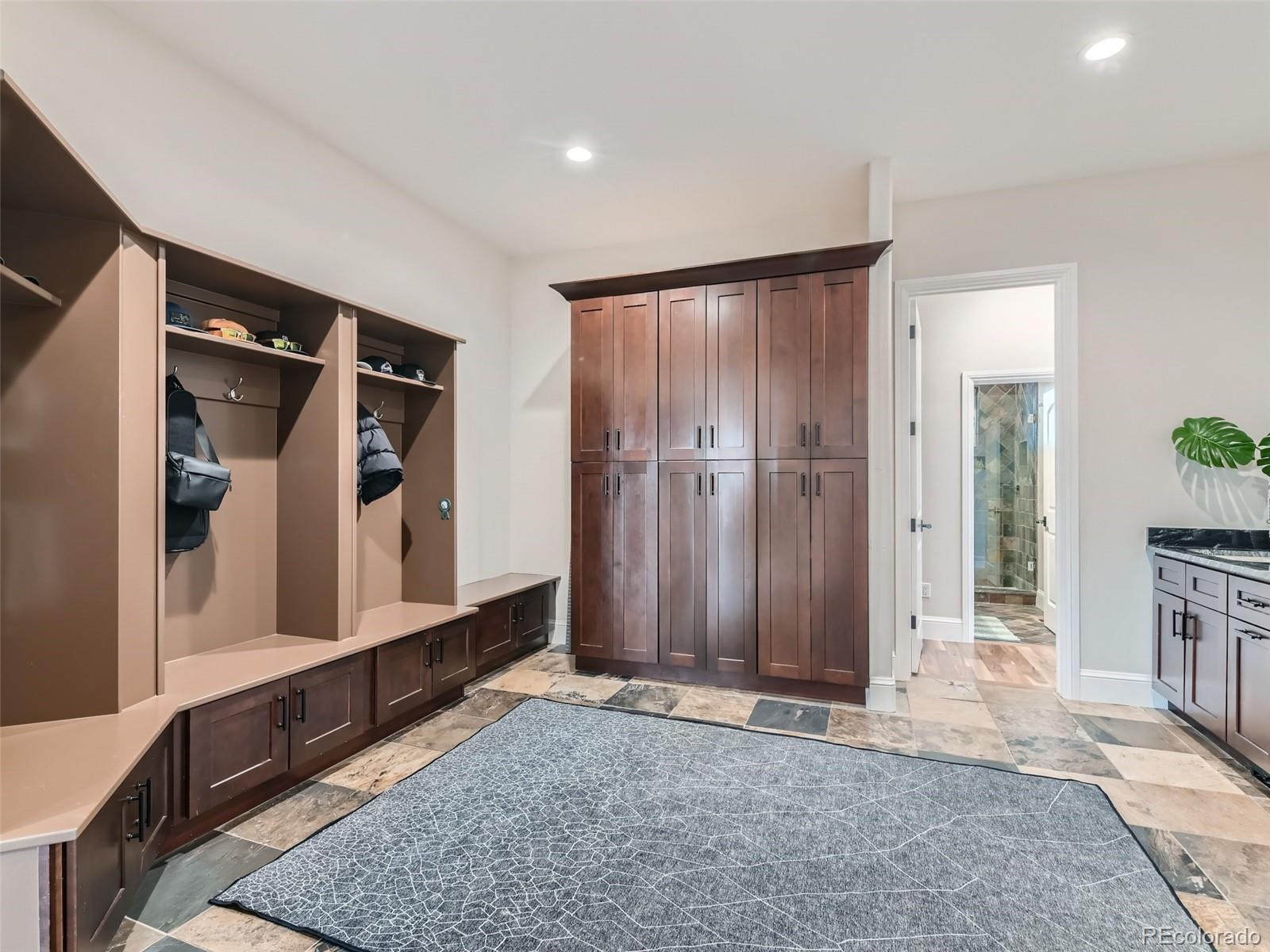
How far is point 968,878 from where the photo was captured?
190 cm

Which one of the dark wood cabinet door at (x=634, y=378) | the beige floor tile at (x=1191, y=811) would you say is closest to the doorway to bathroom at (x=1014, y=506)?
the beige floor tile at (x=1191, y=811)

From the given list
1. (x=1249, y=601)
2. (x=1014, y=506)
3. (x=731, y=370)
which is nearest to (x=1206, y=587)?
(x=1249, y=601)

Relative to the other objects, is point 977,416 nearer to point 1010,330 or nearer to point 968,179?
point 1010,330

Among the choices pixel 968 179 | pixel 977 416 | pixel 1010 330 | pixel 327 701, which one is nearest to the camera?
pixel 327 701

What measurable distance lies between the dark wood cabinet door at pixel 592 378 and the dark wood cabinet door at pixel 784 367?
3.21 ft

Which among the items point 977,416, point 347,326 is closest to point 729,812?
point 347,326

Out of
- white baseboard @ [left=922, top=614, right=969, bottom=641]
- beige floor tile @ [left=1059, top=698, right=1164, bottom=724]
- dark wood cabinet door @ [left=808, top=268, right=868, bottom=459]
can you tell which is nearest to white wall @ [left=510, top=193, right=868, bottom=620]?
dark wood cabinet door @ [left=808, top=268, right=868, bottom=459]

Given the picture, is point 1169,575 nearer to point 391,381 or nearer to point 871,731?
point 871,731

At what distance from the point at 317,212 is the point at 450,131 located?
839 millimetres

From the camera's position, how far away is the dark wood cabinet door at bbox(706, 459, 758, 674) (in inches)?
140

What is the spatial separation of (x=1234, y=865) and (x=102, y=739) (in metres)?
→ 3.61

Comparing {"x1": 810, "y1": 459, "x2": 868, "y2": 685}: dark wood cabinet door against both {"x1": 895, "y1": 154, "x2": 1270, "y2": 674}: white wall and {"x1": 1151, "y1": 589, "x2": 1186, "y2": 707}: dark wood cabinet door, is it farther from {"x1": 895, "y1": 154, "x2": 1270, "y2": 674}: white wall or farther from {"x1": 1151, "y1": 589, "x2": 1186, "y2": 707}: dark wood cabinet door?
{"x1": 1151, "y1": 589, "x2": 1186, "y2": 707}: dark wood cabinet door

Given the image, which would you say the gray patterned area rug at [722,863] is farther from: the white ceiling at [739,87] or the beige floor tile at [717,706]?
the white ceiling at [739,87]

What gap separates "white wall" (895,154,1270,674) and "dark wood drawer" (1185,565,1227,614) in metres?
0.46
